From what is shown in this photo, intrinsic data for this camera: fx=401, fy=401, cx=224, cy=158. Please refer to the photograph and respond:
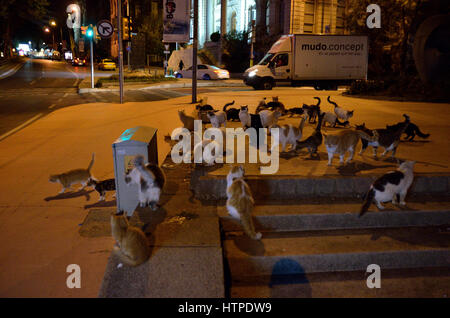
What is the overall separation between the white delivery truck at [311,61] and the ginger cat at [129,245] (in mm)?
23647

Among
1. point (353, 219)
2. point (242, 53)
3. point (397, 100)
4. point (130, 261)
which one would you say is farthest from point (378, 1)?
point (130, 261)

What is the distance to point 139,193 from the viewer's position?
5.34m

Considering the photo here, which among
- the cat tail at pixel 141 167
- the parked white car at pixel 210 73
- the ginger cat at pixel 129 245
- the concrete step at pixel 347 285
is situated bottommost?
the concrete step at pixel 347 285

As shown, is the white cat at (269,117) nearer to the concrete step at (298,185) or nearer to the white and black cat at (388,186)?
the concrete step at (298,185)

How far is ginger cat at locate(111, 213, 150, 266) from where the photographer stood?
3996 mm

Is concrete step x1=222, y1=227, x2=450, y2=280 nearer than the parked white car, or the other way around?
concrete step x1=222, y1=227, x2=450, y2=280

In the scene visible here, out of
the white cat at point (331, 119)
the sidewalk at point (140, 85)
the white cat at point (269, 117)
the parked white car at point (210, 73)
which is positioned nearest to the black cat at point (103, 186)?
the white cat at point (269, 117)

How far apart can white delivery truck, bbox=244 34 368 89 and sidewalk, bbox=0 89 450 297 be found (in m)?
13.4

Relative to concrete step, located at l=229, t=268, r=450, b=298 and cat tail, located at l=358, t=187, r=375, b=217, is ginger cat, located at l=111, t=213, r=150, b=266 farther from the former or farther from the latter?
cat tail, located at l=358, t=187, r=375, b=217

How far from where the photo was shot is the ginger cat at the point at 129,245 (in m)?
4.00

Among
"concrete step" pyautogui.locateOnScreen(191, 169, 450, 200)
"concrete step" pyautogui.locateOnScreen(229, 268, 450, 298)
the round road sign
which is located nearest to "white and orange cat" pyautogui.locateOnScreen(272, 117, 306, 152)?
"concrete step" pyautogui.locateOnScreen(191, 169, 450, 200)

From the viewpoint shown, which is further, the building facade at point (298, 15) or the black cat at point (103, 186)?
the building facade at point (298, 15)

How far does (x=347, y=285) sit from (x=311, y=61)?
2472cm

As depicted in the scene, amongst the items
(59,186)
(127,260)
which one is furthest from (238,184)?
(59,186)
